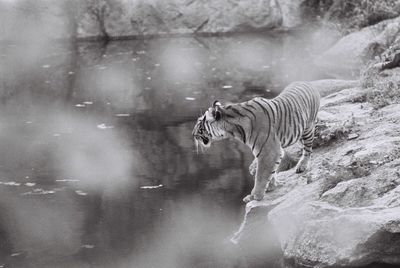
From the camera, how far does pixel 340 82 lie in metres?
10.0

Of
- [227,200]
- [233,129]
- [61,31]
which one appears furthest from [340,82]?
[61,31]

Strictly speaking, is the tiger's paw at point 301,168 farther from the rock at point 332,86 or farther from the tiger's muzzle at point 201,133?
the rock at point 332,86

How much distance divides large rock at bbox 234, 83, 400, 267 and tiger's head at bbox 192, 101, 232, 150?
2.13ft

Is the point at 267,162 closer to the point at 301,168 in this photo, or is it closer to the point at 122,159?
the point at 301,168

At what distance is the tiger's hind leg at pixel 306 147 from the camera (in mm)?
6641

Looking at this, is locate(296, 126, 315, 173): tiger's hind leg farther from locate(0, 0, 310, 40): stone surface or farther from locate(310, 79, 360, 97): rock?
locate(0, 0, 310, 40): stone surface

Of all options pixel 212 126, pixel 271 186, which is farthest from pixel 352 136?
pixel 212 126

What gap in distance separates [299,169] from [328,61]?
8.16 meters

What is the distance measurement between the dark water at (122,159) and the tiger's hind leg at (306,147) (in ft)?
2.38

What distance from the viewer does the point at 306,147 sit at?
6.65 m

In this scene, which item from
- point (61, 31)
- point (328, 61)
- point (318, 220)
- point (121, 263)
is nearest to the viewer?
point (318, 220)

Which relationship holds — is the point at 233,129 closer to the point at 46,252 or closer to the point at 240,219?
the point at 240,219

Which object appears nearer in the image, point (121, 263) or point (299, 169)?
point (121, 263)

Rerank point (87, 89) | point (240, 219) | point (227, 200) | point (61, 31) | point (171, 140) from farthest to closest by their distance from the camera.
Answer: point (61, 31) < point (87, 89) < point (171, 140) < point (227, 200) < point (240, 219)
